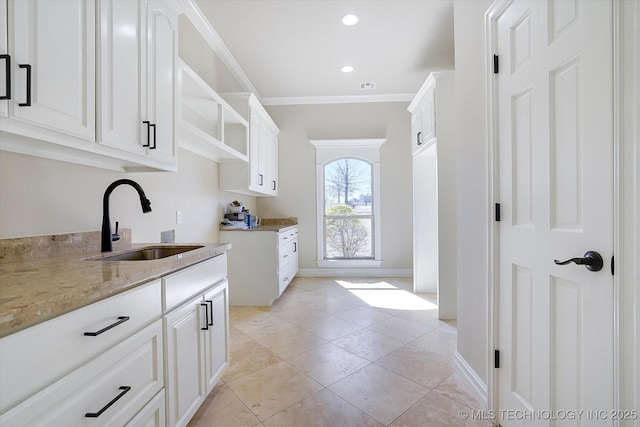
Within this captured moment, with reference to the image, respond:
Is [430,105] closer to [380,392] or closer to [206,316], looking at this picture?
[380,392]

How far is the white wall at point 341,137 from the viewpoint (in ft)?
16.6

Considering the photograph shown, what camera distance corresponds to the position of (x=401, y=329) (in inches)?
113

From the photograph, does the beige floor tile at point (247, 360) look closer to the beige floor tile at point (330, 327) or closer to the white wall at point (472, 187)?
the beige floor tile at point (330, 327)

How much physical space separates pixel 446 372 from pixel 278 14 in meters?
3.40

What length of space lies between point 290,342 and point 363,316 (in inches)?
37.9

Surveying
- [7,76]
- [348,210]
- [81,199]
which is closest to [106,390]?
[7,76]

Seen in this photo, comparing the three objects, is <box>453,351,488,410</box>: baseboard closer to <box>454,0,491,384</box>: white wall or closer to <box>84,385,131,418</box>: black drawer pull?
<box>454,0,491,384</box>: white wall

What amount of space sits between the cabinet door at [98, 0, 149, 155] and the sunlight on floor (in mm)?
3051

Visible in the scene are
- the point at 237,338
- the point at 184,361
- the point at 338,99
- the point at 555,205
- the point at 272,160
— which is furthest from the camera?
the point at 338,99

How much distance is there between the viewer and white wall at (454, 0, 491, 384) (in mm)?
1758

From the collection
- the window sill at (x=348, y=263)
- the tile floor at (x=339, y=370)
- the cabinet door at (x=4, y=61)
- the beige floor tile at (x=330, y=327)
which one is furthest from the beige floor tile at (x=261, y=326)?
the cabinet door at (x=4, y=61)

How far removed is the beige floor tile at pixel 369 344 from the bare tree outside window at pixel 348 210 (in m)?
2.44

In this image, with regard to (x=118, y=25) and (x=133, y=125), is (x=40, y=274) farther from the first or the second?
(x=118, y=25)

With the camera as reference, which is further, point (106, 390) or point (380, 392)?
point (380, 392)
